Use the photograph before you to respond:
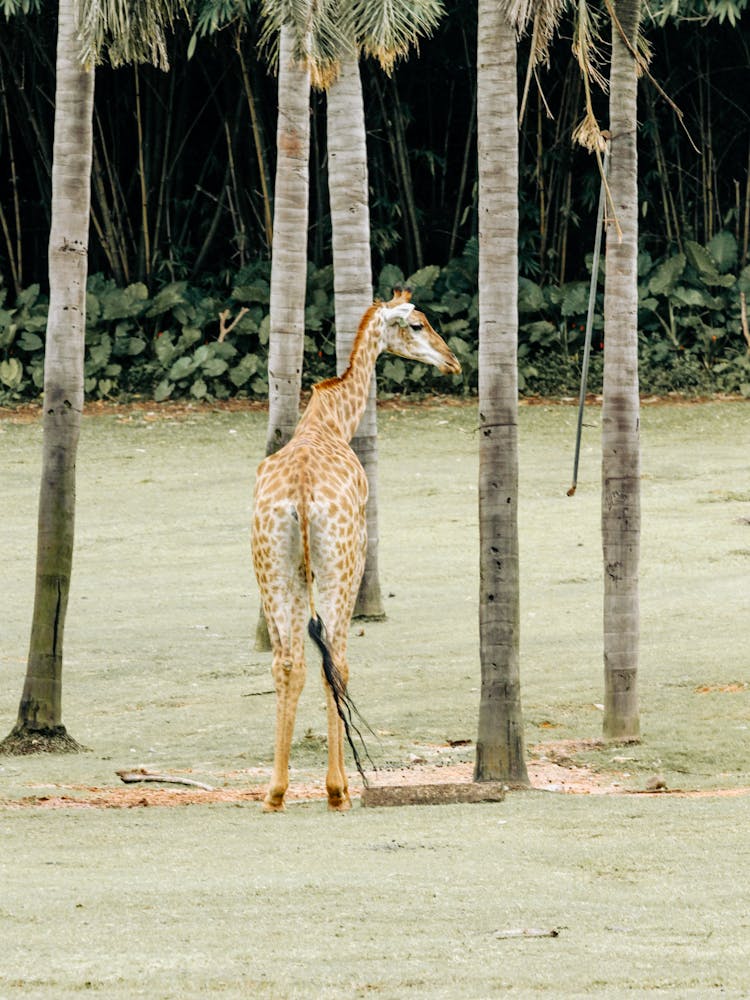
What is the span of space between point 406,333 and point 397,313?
15 centimetres

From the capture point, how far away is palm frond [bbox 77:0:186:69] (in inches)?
384

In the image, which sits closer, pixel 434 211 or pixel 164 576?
pixel 164 576

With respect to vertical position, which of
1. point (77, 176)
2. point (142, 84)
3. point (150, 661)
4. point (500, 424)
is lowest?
point (150, 661)

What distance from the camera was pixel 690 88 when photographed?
1029 inches

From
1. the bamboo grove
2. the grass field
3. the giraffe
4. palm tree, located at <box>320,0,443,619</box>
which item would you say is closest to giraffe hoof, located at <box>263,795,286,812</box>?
the giraffe

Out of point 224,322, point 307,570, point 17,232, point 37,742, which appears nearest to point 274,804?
point 307,570

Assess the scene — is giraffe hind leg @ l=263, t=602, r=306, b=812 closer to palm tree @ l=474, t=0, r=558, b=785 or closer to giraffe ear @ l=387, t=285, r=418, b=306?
palm tree @ l=474, t=0, r=558, b=785

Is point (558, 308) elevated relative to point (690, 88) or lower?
lower

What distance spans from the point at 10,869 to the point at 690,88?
2175 cm

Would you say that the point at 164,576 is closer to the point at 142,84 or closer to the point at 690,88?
the point at 142,84

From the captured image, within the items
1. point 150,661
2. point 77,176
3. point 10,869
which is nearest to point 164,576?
point 150,661

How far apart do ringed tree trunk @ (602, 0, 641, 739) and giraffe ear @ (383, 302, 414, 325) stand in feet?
4.49

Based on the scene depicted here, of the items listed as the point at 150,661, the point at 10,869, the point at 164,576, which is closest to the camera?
the point at 10,869

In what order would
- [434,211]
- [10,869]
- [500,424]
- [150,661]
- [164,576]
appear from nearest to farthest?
[10,869], [500,424], [150,661], [164,576], [434,211]
